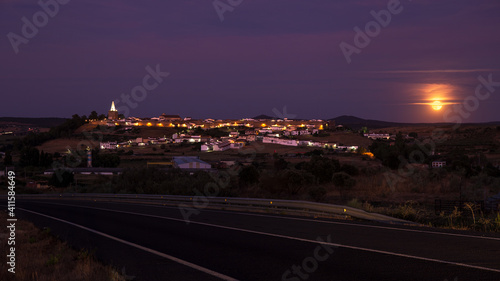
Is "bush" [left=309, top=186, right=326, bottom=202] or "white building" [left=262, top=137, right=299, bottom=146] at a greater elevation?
"white building" [left=262, top=137, right=299, bottom=146]

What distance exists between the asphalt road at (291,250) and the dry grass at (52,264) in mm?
531

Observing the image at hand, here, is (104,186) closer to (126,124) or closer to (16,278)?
(16,278)


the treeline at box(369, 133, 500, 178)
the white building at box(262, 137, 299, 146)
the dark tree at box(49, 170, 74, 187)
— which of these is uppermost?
the white building at box(262, 137, 299, 146)

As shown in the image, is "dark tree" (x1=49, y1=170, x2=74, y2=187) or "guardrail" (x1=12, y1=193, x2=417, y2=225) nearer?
"guardrail" (x1=12, y1=193, x2=417, y2=225)

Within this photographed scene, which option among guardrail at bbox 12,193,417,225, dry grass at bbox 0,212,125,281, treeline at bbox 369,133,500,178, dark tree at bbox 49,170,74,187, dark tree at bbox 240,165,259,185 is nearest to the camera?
dry grass at bbox 0,212,125,281

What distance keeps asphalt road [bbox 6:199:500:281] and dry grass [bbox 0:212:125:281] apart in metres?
0.53

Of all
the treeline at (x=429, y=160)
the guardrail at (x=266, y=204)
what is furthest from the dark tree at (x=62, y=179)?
the treeline at (x=429, y=160)

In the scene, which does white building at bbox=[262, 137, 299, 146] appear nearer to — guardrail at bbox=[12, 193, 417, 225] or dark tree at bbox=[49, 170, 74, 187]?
dark tree at bbox=[49, 170, 74, 187]

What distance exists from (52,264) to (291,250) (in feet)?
15.5

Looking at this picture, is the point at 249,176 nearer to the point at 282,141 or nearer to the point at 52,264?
the point at 52,264

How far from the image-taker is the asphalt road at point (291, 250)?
8258mm

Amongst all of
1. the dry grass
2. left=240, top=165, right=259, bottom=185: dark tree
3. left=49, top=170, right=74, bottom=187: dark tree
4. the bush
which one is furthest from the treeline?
left=49, top=170, right=74, bottom=187: dark tree

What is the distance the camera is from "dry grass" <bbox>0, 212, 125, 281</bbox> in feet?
26.9

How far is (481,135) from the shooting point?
3686 inches
